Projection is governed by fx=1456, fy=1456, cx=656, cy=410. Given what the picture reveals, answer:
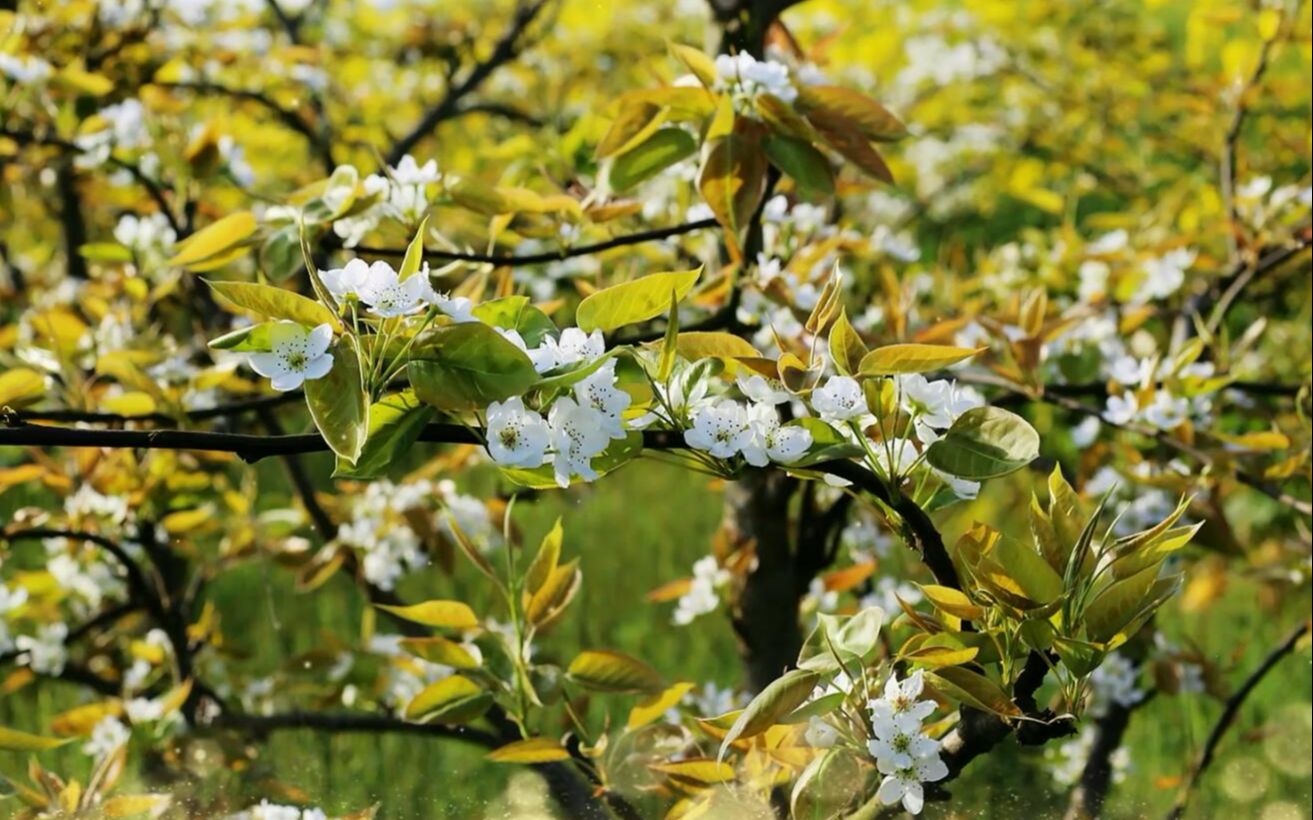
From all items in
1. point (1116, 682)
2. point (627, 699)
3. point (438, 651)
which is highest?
point (438, 651)

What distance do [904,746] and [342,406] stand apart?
364 mm

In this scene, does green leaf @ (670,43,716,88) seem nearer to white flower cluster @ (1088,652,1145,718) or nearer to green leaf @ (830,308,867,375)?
green leaf @ (830,308,867,375)

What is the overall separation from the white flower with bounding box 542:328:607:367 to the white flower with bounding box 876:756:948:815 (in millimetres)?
295

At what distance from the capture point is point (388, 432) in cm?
73

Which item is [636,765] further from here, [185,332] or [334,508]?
[185,332]

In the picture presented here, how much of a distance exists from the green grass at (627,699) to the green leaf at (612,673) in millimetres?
199

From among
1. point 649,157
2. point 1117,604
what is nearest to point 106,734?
point 649,157

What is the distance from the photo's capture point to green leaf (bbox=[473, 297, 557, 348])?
77 cm

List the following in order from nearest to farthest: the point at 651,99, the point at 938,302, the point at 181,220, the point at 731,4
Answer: the point at 651,99
the point at 731,4
the point at 181,220
the point at 938,302

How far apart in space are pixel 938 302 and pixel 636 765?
0.96 meters

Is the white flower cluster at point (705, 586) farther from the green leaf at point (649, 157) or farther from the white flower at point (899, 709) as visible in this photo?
the white flower at point (899, 709)

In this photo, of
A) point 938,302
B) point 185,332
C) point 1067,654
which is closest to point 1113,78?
point 938,302

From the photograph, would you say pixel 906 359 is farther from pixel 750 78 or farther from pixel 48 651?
pixel 48 651

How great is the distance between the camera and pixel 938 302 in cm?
196
